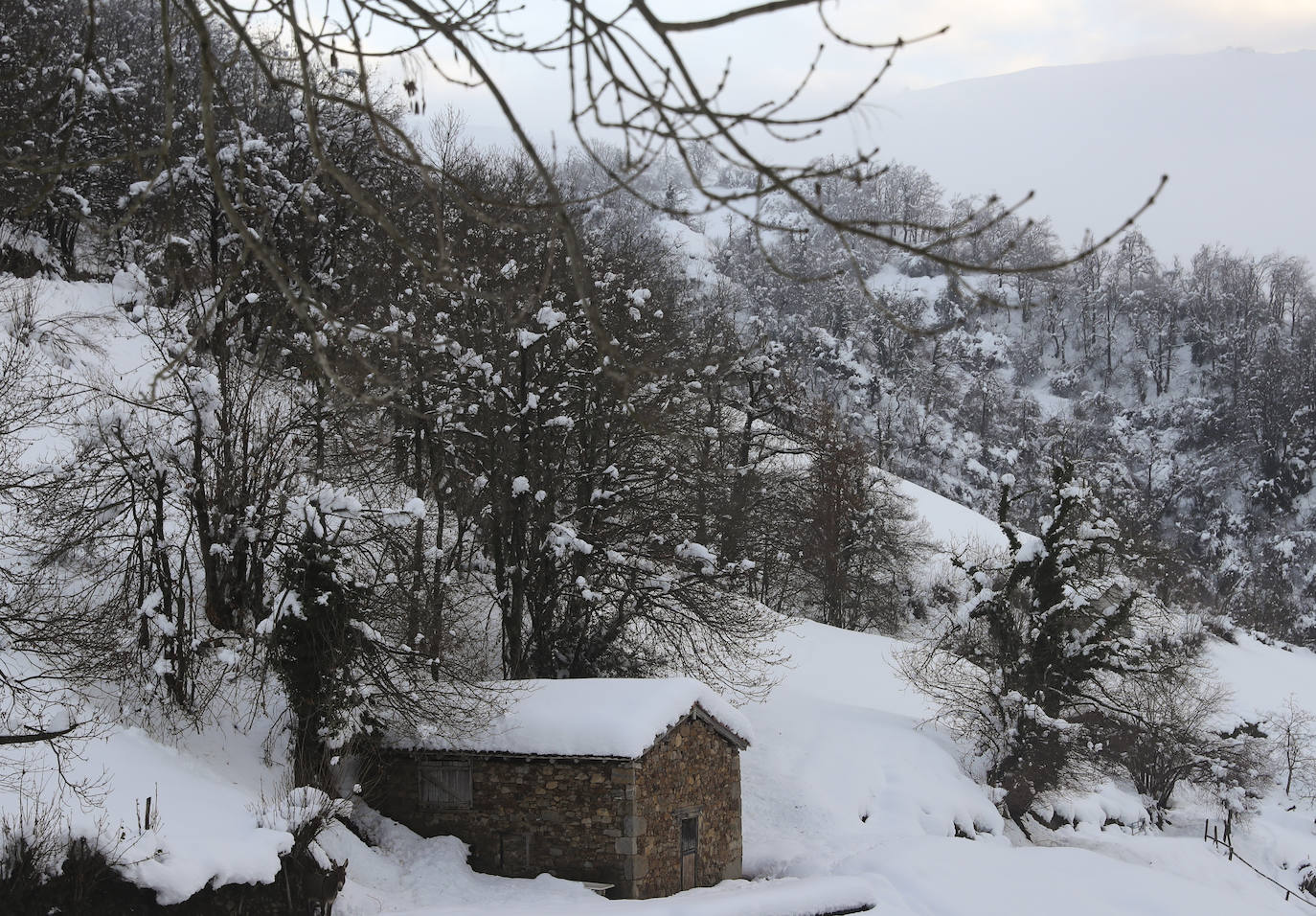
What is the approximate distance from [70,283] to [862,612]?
24841 millimetres

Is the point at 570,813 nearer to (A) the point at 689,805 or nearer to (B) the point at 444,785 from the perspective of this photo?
(B) the point at 444,785

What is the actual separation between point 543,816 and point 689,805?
7.89ft

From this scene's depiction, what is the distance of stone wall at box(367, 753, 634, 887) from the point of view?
581 inches

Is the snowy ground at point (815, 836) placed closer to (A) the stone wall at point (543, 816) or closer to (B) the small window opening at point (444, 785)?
(A) the stone wall at point (543, 816)

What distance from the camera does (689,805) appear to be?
16.3 m

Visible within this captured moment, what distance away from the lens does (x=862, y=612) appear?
35562mm

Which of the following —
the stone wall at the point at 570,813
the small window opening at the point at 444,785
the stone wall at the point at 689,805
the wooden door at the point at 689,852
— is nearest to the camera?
the stone wall at the point at 570,813

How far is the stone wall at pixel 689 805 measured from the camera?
49.6 ft

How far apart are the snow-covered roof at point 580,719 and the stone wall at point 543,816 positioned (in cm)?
21

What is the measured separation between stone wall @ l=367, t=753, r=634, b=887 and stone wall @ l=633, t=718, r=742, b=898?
1.31 feet

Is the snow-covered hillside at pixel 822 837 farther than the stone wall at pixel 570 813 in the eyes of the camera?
No

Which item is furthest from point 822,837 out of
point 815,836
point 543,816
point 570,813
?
point 543,816

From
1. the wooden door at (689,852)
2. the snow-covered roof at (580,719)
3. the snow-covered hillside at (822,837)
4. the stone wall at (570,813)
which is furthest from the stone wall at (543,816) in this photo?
the wooden door at (689,852)

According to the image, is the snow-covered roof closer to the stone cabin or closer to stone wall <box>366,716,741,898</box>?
the stone cabin
